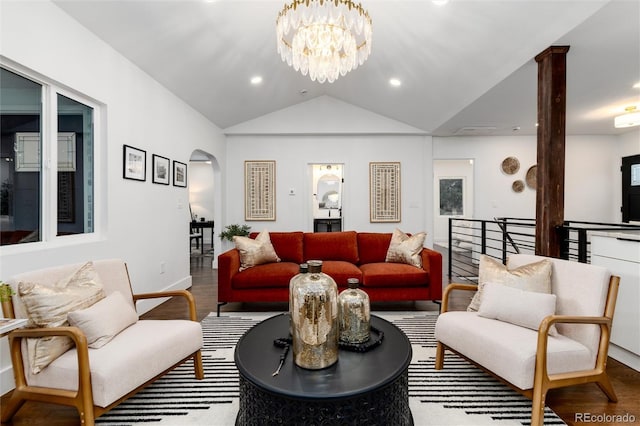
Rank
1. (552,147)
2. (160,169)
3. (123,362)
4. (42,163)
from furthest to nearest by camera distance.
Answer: (160,169) → (552,147) → (42,163) → (123,362)

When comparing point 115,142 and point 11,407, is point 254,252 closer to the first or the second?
point 115,142

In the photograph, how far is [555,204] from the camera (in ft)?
9.36

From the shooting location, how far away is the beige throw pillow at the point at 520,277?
1982mm

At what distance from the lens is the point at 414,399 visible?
6.28 ft

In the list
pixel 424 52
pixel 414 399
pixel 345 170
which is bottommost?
pixel 414 399

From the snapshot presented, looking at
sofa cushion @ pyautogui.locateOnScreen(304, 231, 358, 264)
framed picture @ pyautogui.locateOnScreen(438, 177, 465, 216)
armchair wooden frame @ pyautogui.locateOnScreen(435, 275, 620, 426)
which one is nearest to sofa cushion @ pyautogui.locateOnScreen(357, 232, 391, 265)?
sofa cushion @ pyautogui.locateOnScreen(304, 231, 358, 264)

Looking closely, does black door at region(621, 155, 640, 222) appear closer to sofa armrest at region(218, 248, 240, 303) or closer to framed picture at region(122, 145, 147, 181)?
sofa armrest at region(218, 248, 240, 303)

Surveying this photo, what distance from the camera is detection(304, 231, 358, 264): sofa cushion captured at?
3963mm

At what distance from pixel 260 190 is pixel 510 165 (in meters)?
5.33

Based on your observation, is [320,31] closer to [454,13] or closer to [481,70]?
[454,13]

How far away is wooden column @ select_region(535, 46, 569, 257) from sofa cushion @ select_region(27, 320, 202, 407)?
3121mm

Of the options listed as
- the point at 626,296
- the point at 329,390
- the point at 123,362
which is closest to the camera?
the point at 329,390

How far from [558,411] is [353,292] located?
1.37 meters

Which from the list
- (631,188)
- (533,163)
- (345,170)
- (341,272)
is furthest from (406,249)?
(631,188)
